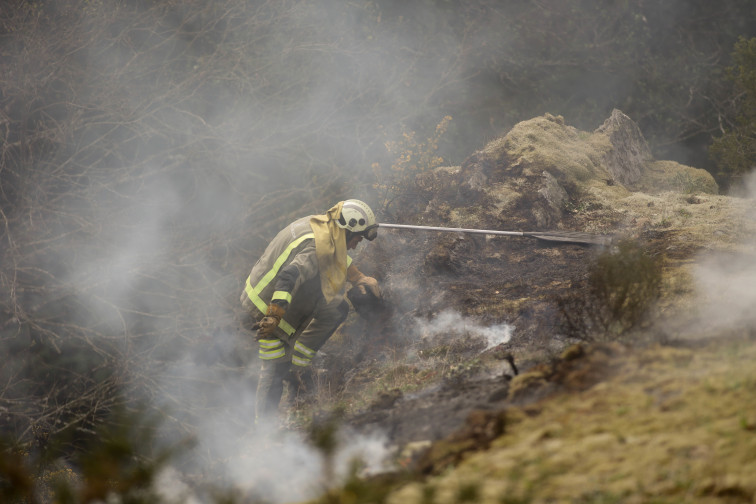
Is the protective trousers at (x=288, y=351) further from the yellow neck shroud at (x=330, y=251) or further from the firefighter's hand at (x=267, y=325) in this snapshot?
the firefighter's hand at (x=267, y=325)

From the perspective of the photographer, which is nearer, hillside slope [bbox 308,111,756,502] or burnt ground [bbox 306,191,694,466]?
hillside slope [bbox 308,111,756,502]

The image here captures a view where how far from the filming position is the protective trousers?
5.42 meters

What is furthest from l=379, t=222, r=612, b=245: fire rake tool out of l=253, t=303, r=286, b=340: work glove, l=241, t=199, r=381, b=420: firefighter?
l=253, t=303, r=286, b=340: work glove

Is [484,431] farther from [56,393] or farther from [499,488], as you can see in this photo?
[56,393]

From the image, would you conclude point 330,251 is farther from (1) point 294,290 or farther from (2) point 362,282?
(2) point 362,282

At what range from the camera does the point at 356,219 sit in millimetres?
5430

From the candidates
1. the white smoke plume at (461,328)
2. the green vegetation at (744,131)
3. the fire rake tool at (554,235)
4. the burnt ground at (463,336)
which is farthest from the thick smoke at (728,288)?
the green vegetation at (744,131)

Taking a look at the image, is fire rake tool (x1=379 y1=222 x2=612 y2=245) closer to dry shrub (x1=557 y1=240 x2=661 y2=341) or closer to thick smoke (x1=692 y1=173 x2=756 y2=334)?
thick smoke (x1=692 y1=173 x2=756 y2=334)

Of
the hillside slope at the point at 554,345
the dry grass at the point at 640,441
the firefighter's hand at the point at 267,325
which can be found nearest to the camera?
the dry grass at the point at 640,441

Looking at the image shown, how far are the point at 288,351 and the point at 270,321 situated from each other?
2.70ft

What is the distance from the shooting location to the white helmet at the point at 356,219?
17.8 feet

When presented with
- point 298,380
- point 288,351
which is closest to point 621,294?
point 288,351

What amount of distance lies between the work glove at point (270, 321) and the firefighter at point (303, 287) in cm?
24

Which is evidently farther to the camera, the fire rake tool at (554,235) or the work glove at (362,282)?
the fire rake tool at (554,235)
